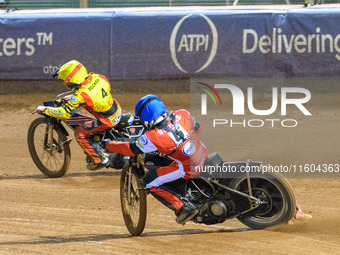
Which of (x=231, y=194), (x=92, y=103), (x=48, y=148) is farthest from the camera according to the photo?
(x=48, y=148)

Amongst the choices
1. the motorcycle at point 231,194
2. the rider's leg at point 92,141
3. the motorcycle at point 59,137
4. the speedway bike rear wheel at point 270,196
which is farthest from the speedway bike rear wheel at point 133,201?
the rider's leg at point 92,141

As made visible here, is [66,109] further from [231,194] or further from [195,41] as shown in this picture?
[195,41]

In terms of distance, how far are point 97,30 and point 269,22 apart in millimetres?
3856

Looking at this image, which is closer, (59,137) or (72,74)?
(72,74)

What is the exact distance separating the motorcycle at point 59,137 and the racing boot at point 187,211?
2.86 metres

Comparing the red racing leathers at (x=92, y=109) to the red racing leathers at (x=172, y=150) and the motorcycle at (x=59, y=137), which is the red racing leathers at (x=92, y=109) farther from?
the red racing leathers at (x=172, y=150)

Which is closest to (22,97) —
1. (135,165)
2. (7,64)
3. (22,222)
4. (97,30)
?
(7,64)

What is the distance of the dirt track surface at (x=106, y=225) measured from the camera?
24.9ft

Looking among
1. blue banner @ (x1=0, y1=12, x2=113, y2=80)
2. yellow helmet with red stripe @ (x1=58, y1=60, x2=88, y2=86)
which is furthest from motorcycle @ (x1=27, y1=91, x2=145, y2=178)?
blue banner @ (x1=0, y1=12, x2=113, y2=80)

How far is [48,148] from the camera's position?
11633 mm

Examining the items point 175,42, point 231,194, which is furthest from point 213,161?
point 175,42

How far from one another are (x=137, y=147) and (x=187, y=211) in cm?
92

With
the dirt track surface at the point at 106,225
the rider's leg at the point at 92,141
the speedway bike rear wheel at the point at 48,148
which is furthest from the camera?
the speedway bike rear wheel at the point at 48,148

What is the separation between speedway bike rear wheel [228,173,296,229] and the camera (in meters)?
7.70
